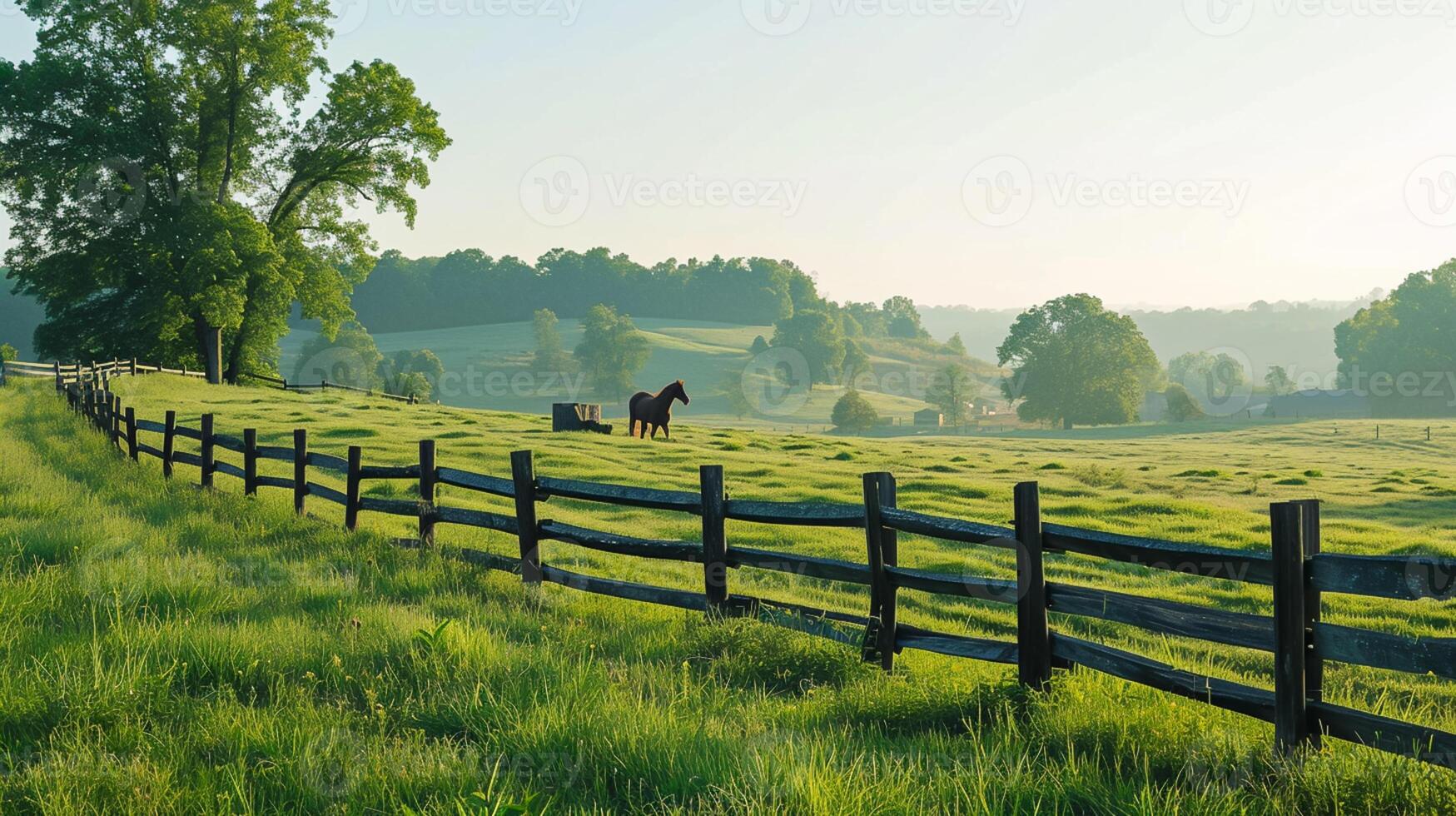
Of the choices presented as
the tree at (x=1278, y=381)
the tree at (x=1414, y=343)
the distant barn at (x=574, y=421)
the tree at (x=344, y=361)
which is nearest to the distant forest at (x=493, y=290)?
the tree at (x=344, y=361)

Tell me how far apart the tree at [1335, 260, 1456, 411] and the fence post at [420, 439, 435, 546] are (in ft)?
344

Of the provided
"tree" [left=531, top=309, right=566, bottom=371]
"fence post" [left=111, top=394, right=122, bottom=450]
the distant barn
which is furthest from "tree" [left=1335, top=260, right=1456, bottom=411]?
"fence post" [left=111, top=394, right=122, bottom=450]

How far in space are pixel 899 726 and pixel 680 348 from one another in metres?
150

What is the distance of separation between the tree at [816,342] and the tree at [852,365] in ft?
8.28

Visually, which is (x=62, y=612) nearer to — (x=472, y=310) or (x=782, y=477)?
(x=782, y=477)

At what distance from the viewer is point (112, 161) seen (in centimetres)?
3891

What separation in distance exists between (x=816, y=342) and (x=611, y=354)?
34.8 metres

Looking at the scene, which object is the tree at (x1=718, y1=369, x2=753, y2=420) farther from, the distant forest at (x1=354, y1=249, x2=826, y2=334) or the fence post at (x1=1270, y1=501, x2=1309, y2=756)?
the fence post at (x1=1270, y1=501, x2=1309, y2=756)

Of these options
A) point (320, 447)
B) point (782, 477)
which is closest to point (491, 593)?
point (782, 477)

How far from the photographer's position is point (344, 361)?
115 metres

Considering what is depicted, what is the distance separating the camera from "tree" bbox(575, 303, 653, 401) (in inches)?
5064

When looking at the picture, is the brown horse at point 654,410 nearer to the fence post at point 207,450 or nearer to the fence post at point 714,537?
the fence post at point 207,450

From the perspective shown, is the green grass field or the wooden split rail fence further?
the wooden split rail fence

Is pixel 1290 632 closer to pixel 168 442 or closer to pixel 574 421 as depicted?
pixel 168 442
